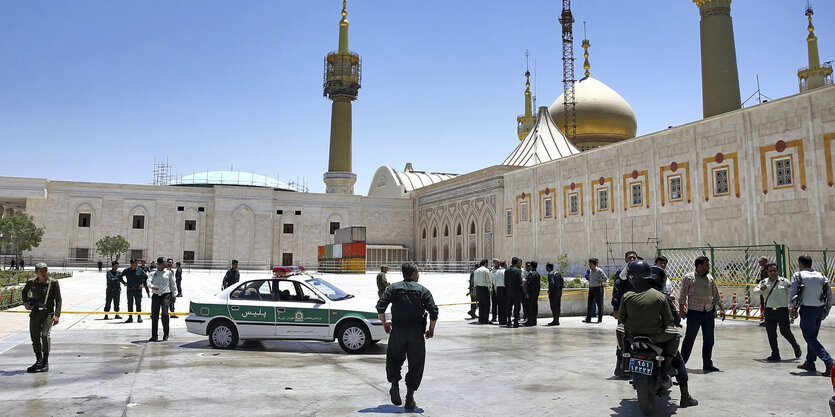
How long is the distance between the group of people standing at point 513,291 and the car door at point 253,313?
5.44 m

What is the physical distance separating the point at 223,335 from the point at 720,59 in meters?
36.4

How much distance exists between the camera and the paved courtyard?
562 centimetres

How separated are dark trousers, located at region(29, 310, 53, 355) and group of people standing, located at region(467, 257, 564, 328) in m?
8.50

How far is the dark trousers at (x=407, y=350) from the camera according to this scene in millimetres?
5809

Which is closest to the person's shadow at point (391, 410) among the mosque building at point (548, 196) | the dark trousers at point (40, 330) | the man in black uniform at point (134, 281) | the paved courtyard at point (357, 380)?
the paved courtyard at point (357, 380)

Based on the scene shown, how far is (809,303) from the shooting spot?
7.53m

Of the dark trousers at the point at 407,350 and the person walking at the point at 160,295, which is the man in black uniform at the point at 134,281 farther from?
the dark trousers at the point at 407,350

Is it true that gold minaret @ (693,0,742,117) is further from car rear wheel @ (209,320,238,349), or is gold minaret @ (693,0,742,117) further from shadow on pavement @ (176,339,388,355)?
car rear wheel @ (209,320,238,349)

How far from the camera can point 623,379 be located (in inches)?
276

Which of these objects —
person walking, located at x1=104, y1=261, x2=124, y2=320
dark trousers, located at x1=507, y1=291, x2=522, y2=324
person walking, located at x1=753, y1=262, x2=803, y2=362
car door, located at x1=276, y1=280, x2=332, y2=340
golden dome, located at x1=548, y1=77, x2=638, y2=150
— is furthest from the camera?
golden dome, located at x1=548, y1=77, x2=638, y2=150

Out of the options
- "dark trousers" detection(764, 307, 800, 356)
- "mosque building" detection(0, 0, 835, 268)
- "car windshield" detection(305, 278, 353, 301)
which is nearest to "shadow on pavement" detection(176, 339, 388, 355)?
"car windshield" detection(305, 278, 353, 301)

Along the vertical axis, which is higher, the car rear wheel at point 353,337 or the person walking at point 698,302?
the person walking at point 698,302

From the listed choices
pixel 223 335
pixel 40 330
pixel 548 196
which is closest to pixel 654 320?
pixel 223 335

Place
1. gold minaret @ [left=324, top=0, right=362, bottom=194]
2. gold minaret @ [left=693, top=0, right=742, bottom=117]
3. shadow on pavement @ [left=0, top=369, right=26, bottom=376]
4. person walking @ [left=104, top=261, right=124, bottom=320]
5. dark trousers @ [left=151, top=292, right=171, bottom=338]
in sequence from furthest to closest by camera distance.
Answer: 1. gold minaret @ [left=324, top=0, right=362, bottom=194]
2. gold minaret @ [left=693, top=0, right=742, bottom=117]
3. person walking @ [left=104, top=261, right=124, bottom=320]
4. dark trousers @ [left=151, top=292, right=171, bottom=338]
5. shadow on pavement @ [left=0, top=369, right=26, bottom=376]
